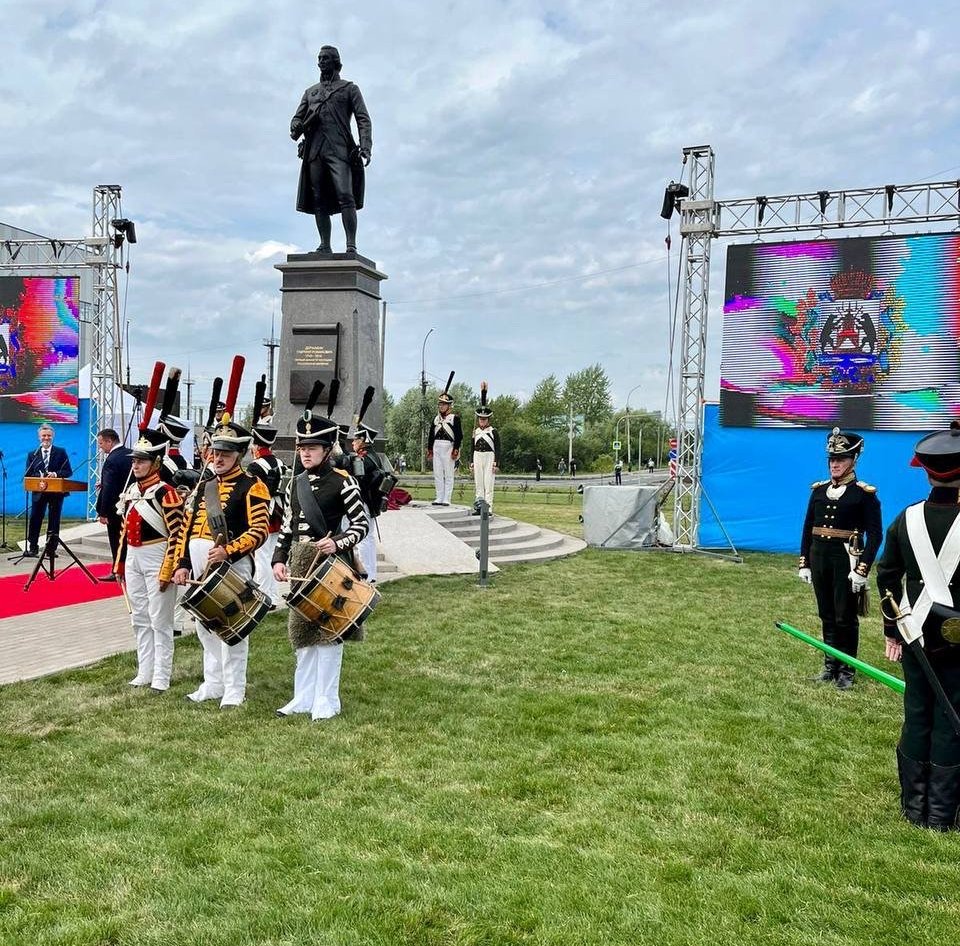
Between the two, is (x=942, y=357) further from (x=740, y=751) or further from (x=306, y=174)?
(x=740, y=751)

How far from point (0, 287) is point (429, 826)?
68.1 feet

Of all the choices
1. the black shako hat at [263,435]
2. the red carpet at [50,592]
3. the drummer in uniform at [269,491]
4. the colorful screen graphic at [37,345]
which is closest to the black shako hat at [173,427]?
the drummer in uniform at [269,491]

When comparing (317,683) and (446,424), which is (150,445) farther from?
(446,424)

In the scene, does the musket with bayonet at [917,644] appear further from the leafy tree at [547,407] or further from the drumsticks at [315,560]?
the leafy tree at [547,407]

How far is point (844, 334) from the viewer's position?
15.9m

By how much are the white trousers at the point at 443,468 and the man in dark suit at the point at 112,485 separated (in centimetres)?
604

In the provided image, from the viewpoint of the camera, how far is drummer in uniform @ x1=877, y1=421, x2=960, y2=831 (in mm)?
4445

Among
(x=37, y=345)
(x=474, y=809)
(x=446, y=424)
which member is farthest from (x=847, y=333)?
(x=37, y=345)

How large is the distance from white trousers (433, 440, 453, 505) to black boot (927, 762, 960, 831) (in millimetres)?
11530

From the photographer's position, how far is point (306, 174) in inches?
521

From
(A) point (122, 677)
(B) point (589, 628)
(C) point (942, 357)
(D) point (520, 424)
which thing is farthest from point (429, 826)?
(D) point (520, 424)

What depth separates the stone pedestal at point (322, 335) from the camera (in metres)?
13.0

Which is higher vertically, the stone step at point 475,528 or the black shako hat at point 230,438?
the black shako hat at point 230,438

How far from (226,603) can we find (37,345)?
1726cm
